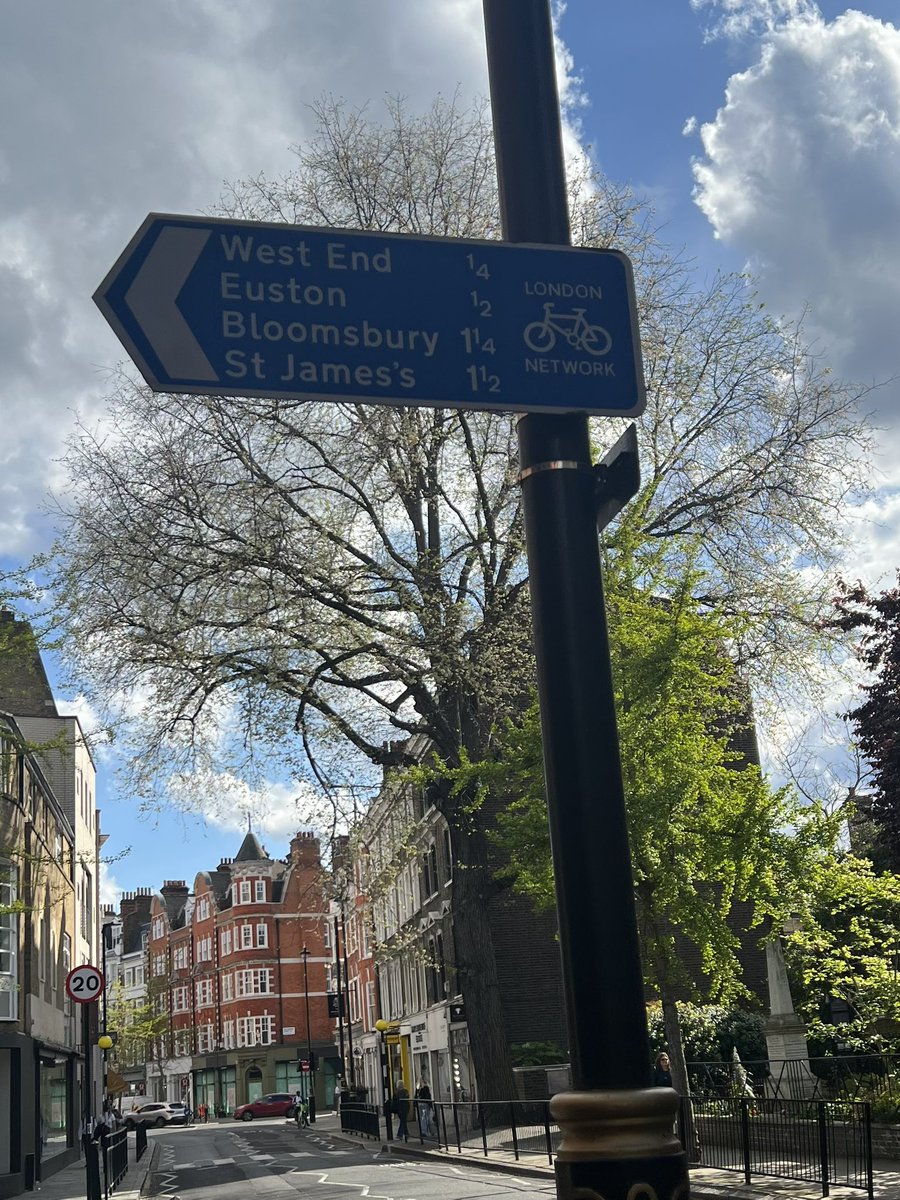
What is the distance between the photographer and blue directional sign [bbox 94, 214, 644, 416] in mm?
3539

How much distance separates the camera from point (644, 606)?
1983cm

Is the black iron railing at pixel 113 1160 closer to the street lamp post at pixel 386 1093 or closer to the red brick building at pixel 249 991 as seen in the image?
the street lamp post at pixel 386 1093

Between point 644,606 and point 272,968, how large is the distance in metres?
81.4

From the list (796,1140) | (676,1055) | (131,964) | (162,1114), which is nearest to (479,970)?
(676,1055)

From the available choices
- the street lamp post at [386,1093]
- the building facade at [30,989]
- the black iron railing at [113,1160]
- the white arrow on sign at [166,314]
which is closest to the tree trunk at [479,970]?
the black iron railing at [113,1160]

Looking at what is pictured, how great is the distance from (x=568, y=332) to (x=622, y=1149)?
7.31 feet

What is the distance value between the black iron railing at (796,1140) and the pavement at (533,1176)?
0.60ft

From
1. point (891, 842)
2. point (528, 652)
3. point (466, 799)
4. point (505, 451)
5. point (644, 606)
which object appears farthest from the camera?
point (466, 799)

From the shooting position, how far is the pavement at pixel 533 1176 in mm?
14570

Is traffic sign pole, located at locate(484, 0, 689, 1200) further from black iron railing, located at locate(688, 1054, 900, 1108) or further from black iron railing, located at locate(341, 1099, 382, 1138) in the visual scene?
black iron railing, located at locate(341, 1099, 382, 1138)

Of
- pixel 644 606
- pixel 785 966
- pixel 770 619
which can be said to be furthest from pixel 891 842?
pixel 644 606

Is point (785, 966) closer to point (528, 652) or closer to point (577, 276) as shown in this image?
point (528, 652)

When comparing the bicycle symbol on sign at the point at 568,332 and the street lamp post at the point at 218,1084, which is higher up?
the bicycle symbol on sign at the point at 568,332

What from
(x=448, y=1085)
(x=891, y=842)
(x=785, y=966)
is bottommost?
(x=448, y=1085)
